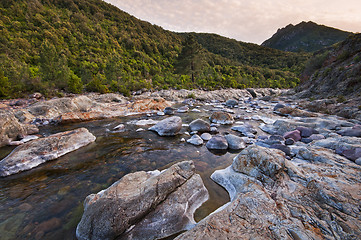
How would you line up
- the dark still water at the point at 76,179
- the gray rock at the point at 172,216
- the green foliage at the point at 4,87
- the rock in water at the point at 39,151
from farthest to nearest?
the green foliage at the point at 4,87
the rock in water at the point at 39,151
the dark still water at the point at 76,179
the gray rock at the point at 172,216

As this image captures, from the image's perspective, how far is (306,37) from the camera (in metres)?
132

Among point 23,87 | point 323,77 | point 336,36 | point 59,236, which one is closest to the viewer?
point 59,236

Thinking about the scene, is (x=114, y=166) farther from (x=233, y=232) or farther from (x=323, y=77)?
(x=323, y=77)

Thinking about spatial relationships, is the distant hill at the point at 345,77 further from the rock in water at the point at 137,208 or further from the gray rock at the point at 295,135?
the rock in water at the point at 137,208

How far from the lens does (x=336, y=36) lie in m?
120

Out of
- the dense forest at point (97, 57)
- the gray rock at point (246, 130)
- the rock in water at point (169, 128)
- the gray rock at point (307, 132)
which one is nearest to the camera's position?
the gray rock at point (307, 132)

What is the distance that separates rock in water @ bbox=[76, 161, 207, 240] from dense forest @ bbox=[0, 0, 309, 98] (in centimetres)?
2054

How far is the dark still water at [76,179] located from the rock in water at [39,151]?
277 mm

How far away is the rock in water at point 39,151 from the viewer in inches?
199

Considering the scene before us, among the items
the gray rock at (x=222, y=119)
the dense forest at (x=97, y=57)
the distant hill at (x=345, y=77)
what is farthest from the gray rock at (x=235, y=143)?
the dense forest at (x=97, y=57)

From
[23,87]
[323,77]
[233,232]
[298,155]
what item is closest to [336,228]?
[233,232]

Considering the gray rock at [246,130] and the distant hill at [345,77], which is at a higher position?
the distant hill at [345,77]

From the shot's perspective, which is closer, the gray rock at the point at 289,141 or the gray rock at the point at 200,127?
the gray rock at the point at 289,141

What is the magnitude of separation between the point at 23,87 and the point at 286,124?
2710 cm
